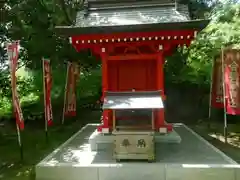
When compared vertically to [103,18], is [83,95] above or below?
below

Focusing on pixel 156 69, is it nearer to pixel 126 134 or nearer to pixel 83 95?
pixel 126 134

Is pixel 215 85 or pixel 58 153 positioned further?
pixel 215 85

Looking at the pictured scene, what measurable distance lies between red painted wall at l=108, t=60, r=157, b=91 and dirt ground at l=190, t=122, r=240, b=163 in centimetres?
279

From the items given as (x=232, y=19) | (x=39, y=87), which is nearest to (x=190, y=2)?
(x=232, y=19)

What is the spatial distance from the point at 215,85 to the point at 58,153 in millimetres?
6122

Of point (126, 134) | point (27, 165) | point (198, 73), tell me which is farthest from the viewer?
point (198, 73)

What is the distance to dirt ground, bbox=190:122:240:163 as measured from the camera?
28.4 feet

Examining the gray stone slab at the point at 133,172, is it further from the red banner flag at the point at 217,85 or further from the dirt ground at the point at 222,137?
the red banner flag at the point at 217,85

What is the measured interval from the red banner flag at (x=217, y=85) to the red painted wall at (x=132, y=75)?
8.12ft

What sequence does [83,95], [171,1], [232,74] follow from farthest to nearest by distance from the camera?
[83,95]
[171,1]
[232,74]

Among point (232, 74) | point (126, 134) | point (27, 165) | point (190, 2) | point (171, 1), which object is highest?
point (190, 2)

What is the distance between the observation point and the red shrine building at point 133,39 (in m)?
8.33

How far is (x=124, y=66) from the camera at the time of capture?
980cm

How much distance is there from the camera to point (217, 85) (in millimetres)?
10680
